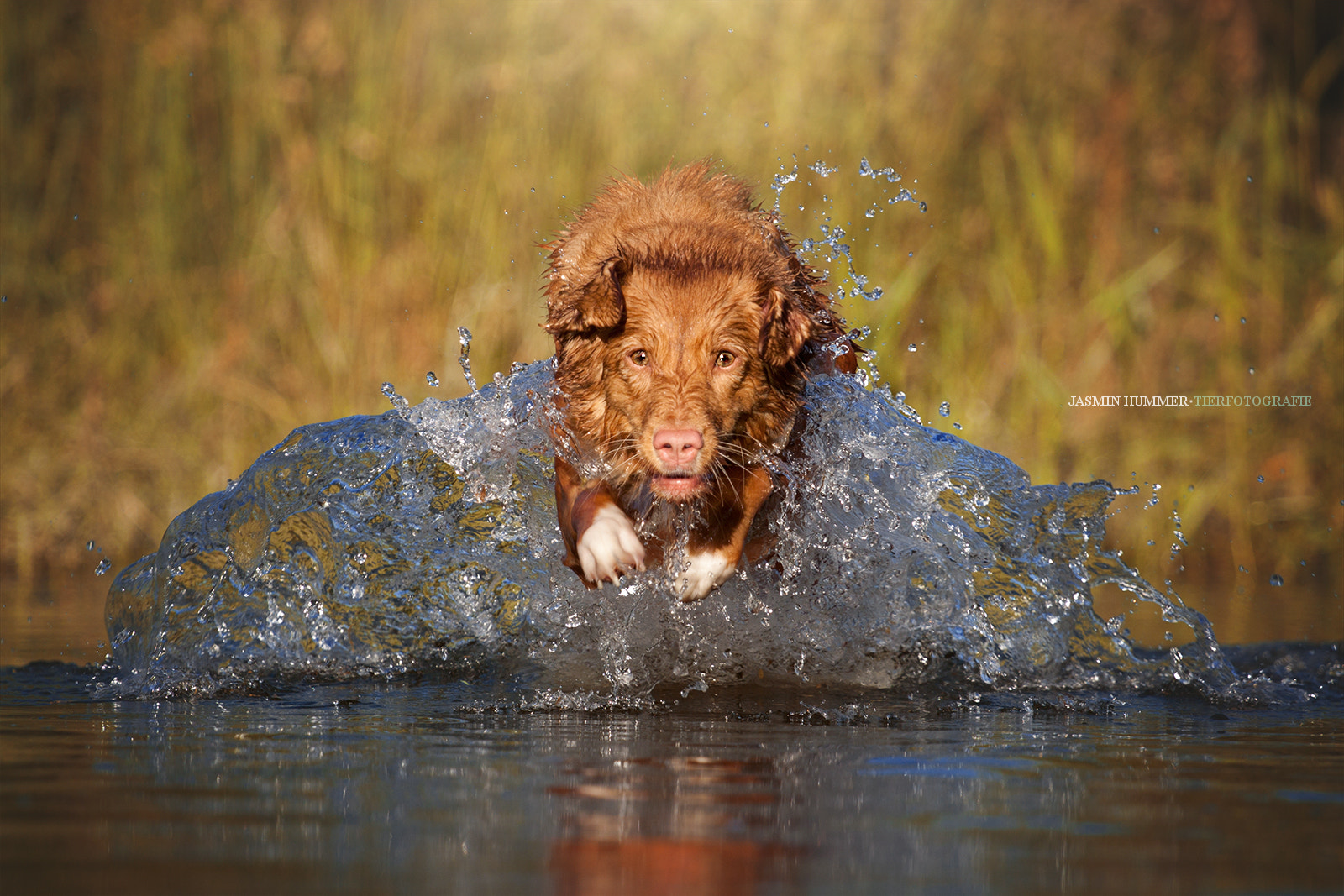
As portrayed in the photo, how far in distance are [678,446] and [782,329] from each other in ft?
2.29

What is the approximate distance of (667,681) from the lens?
494 centimetres

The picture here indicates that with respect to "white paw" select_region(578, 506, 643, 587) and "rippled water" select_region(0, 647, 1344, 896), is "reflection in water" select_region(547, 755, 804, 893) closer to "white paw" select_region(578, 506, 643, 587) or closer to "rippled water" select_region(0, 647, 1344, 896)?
"rippled water" select_region(0, 647, 1344, 896)

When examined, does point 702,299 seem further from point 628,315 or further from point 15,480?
point 15,480

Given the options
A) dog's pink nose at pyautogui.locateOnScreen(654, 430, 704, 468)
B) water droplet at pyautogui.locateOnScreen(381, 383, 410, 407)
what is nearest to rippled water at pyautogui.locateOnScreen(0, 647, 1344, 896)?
dog's pink nose at pyautogui.locateOnScreen(654, 430, 704, 468)

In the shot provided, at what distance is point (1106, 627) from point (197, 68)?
6495 mm

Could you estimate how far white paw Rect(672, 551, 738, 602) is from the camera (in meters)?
4.66

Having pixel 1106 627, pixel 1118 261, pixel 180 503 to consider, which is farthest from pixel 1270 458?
pixel 180 503

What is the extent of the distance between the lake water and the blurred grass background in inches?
107

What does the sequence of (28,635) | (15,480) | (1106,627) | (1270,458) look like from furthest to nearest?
1. (1270,458)
2. (15,480)
3. (28,635)
4. (1106,627)

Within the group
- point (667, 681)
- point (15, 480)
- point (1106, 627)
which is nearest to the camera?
point (667, 681)

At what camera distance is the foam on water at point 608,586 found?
202 inches

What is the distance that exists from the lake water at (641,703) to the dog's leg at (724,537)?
8.2 inches

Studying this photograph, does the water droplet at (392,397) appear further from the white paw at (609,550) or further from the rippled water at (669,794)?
the white paw at (609,550)

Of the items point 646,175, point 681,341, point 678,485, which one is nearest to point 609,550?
point 678,485
